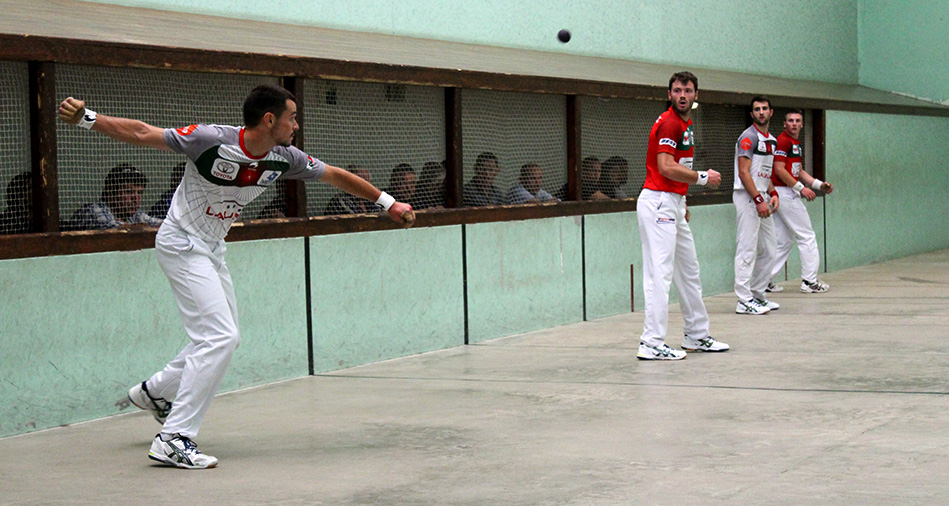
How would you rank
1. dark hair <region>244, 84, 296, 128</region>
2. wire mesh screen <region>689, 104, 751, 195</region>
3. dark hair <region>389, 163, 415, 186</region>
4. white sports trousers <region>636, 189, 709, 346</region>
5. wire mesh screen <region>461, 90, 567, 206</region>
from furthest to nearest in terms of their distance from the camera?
wire mesh screen <region>689, 104, 751, 195</region>, wire mesh screen <region>461, 90, 567, 206</region>, dark hair <region>389, 163, 415, 186</region>, white sports trousers <region>636, 189, 709, 346</region>, dark hair <region>244, 84, 296, 128</region>

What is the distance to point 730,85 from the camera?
12258 mm

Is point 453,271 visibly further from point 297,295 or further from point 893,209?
point 893,209

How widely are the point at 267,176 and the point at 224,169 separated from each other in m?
0.23

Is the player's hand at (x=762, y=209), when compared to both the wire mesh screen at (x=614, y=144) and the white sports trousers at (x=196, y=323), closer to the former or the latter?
the wire mesh screen at (x=614, y=144)

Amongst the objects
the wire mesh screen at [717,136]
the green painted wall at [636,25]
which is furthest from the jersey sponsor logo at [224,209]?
the wire mesh screen at [717,136]

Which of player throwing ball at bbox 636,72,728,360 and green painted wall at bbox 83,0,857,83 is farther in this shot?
green painted wall at bbox 83,0,857,83

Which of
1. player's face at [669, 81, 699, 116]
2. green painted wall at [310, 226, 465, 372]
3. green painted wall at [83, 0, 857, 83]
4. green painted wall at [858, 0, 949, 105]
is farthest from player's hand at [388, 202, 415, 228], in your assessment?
green painted wall at [858, 0, 949, 105]

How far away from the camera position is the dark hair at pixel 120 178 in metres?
6.11

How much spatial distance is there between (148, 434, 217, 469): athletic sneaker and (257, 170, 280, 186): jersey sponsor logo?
109cm

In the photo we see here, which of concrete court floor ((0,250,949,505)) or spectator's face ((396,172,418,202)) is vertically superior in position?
spectator's face ((396,172,418,202))

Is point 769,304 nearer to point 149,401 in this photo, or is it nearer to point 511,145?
point 511,145

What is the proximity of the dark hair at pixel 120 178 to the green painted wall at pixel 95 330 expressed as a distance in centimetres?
36

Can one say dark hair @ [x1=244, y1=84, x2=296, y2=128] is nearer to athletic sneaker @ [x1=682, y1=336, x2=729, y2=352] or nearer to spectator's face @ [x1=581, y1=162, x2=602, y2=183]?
athletic sneaker @ [x1=682, y1=336, x2=729, y2=352]

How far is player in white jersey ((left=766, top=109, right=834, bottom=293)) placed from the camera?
11031 millimetres
